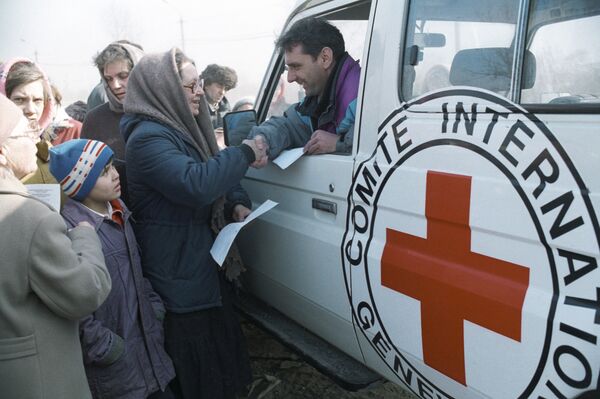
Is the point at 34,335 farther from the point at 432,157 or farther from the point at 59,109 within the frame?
the point at 59,109

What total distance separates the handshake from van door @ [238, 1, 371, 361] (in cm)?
15

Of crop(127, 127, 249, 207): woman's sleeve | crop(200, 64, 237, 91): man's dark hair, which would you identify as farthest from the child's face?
crop(200, 64, 237, 91): man's dark hair

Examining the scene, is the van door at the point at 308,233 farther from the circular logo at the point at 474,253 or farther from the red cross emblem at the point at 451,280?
the red cross emblem at the point at 451,280

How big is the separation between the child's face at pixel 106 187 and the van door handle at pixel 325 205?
82cm

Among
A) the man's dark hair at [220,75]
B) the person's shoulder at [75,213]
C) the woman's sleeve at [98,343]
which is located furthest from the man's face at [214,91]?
the woman's sleeve at [98,343]

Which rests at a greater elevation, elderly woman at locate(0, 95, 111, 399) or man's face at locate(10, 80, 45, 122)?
man's face at locate(10, 80, 45, 122)

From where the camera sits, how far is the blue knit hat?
6.48 ft

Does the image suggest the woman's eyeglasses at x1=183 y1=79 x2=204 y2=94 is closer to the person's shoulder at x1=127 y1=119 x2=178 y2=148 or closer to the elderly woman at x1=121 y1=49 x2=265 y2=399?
the elderly woman at x1=121 y1=49 x2=265 y2=399

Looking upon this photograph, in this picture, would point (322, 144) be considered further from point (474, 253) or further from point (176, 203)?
point (474, 253)

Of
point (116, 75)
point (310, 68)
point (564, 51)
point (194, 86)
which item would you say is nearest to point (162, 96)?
point (194, 86)

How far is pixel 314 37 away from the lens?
2605 mm

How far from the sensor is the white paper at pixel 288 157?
2.27m

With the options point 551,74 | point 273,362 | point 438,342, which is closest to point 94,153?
point 438,342

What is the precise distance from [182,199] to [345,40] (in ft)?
4.03
